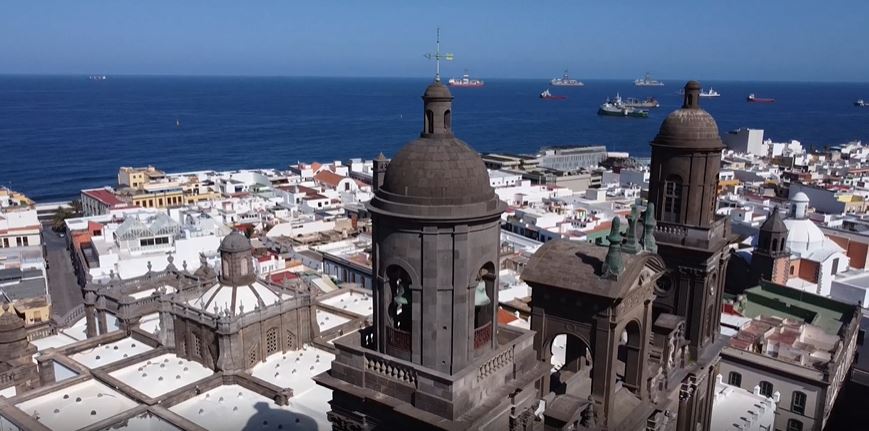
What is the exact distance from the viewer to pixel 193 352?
27.5 metres

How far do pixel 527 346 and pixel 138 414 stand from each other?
52.0 feet

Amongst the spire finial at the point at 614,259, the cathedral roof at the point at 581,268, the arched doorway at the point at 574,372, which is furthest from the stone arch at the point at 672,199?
the spire finial at the point at 614,259

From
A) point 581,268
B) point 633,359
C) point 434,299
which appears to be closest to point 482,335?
point 434,299

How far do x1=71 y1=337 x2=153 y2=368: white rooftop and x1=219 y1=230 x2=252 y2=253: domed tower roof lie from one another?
251 inches

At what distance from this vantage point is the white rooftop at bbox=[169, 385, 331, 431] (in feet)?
75.5

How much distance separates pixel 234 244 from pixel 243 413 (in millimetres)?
7174

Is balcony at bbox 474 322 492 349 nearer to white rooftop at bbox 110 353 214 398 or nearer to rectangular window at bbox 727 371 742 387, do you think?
white rooftop at bbox 110 353 214 398

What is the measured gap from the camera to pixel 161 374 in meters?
26.5

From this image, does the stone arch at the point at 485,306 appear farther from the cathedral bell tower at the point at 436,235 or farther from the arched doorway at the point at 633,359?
the arched doorway at the point at 633,359

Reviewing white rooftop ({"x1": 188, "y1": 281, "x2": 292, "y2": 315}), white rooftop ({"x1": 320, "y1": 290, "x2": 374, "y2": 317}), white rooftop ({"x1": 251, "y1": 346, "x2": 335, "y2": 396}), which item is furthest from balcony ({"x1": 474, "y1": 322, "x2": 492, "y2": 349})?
white rooftop ({"x1": 320, "y1": 290, "x2": 374, "y2": 317})

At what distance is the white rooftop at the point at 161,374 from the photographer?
25.6 m

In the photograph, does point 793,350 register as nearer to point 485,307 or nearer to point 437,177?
point 485,307

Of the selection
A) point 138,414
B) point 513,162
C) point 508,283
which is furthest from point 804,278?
point 513,162

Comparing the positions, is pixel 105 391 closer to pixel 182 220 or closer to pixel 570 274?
pixel 570 274
